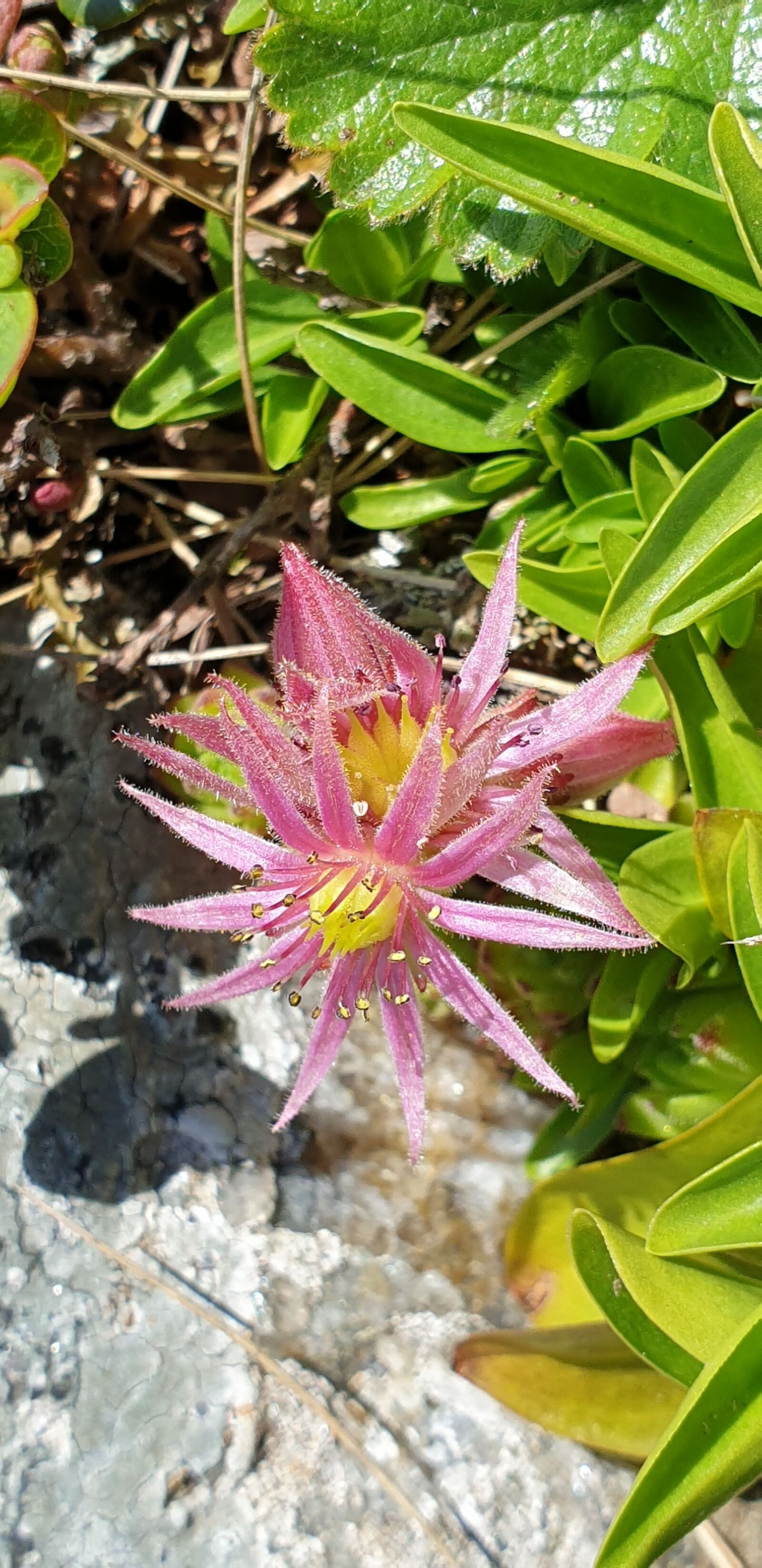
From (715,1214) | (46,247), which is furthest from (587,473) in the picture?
(715,1214)

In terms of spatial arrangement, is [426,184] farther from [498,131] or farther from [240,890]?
[240,890]

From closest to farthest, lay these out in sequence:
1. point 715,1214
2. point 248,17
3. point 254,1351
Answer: point 715,1214 < point 248,17 < point 254,1351

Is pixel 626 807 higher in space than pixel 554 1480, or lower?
higher

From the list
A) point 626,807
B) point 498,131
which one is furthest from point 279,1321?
point 498,131

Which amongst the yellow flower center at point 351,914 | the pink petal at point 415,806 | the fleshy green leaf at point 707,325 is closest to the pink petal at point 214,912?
the yellow flower center at point 351,914

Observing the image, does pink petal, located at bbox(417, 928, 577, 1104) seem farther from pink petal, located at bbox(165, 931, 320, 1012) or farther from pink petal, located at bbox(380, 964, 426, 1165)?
pink petal, located at bbox(165, 931, 320, 1012)

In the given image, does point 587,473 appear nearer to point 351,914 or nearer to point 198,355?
point 198,355
